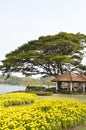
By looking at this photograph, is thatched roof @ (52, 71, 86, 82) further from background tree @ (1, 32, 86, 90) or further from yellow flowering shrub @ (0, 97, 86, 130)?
yellow flowering shrub @ (0, 97, 86, 130)

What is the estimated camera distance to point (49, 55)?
3859 centimetres

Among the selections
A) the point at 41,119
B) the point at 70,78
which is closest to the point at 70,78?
the point at 70,78

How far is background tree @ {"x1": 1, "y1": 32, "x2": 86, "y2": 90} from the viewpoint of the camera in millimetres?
37906

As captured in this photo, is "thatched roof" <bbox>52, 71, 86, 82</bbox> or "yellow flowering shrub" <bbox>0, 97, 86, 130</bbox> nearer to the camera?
"yellow flowering shrub" <bbox>0, 97, 86, 130</bbox>

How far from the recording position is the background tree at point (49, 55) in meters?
37.9

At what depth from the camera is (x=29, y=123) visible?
7.65m

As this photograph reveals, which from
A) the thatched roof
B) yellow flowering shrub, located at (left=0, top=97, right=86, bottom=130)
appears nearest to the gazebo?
the thatched roof

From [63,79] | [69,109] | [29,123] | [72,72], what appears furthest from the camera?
[72,72]

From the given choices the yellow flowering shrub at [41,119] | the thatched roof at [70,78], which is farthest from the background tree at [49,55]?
the yellow flowering shrub at [41,119]

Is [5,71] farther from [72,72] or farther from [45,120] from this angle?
[45,120]

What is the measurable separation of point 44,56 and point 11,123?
30613mm

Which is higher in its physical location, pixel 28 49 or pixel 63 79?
pixel 28 49

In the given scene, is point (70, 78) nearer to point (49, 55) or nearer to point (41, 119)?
point (49, 55)

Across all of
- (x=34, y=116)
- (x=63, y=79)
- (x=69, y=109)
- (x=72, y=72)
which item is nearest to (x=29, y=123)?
(x=34, y=116)
